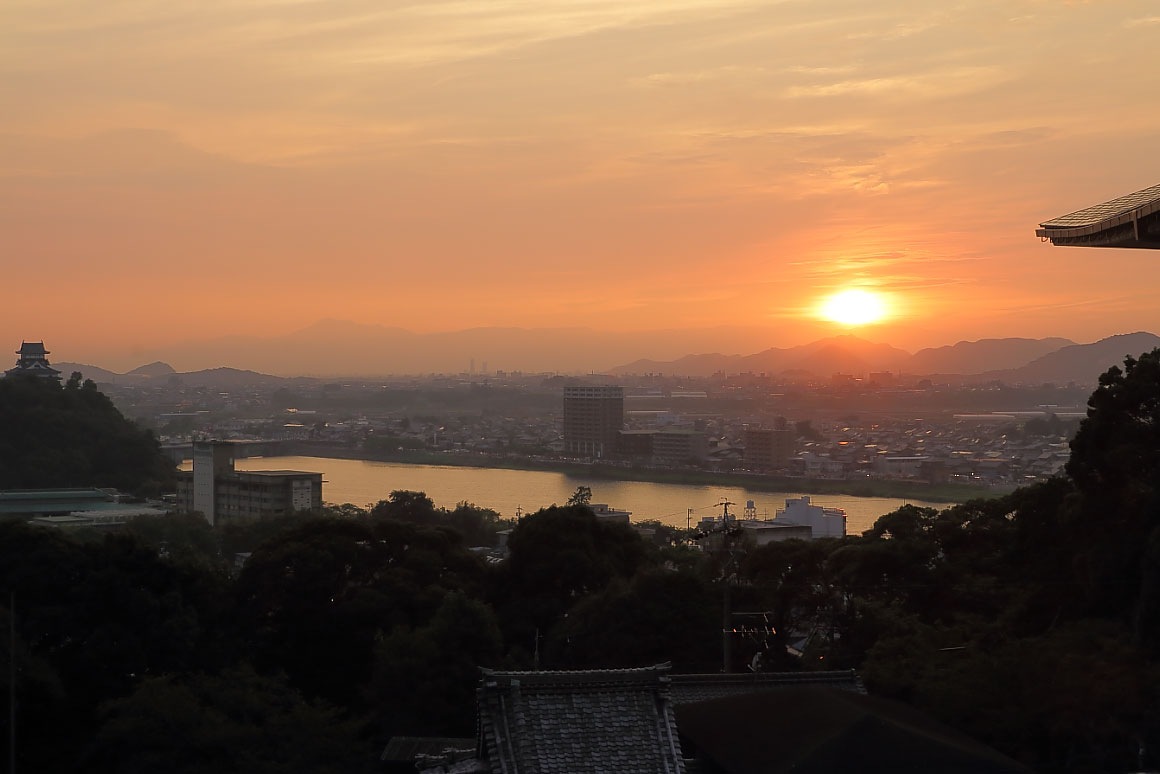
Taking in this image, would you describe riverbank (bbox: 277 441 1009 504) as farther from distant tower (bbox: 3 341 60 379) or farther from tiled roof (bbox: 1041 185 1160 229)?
tiled roof (bbox: 1041 185 1160 229)

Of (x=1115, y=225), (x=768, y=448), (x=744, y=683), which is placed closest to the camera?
(x=1115, y=225)

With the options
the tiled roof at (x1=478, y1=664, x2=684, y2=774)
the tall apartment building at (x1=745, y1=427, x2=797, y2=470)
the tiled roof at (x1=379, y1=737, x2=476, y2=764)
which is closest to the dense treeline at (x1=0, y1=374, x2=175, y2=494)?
the tall apartment building at (x1=745, y1=427, x2=797, y2=470)

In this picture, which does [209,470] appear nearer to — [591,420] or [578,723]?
[591,420]

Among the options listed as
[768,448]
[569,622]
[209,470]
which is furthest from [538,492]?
[569,622]

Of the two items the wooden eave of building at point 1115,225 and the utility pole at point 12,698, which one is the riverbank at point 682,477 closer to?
the utility pole at point 12,698

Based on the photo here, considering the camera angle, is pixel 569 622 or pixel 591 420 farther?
pixel 591 420

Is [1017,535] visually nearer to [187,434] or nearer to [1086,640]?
[1086,640]

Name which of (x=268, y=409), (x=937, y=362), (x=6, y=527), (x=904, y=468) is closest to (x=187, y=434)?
(x=268, y=409)

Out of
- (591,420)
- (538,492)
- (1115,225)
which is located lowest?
(538,492)
